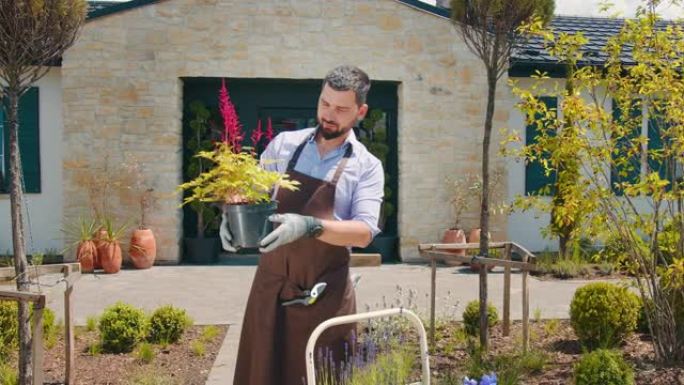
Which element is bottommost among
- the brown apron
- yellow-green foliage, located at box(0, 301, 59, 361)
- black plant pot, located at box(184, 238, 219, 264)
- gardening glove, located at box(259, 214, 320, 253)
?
black plant pot, located at box(184, 238, 219, 264)

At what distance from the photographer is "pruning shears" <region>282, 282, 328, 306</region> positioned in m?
3.26

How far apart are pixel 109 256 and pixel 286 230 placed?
320 inches

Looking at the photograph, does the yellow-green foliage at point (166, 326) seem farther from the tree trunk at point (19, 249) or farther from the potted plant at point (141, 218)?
the potted plant at point (141, 218)

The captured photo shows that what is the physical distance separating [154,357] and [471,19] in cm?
356

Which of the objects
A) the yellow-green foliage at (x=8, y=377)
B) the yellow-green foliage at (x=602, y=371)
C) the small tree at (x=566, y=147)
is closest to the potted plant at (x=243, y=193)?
the yellow-green foliage at (x=602, y=371)

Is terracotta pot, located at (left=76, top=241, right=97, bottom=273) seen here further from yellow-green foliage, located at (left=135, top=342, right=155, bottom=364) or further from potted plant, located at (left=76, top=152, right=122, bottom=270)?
yellow-green foliage, located at (left=135, top=342, right=155, bottom=364)

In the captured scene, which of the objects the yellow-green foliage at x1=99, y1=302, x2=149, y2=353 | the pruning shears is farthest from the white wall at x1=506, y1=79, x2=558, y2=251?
the pruning shears

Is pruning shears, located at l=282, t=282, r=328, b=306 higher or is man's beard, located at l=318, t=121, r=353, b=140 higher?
man's beard, located at l=318, t=121, r=353, b=140

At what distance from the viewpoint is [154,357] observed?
5.70 meters

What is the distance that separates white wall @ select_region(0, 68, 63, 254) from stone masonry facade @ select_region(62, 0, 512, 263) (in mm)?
699

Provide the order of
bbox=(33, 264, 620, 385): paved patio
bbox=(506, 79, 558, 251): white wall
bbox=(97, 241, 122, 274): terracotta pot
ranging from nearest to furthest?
bbox=(33, 264, 620, 385): paved patio → bbox=(97, 241, 122, 274): terracotta pot → bbox=(506, 79, 558, 251): white wall

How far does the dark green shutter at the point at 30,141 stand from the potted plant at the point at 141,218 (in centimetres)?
162

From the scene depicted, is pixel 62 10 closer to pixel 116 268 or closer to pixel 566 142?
pixel 566 142

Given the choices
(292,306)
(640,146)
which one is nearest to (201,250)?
(640,146)
